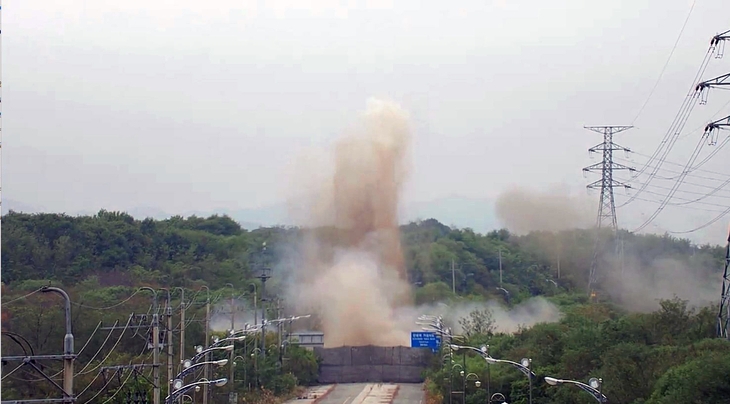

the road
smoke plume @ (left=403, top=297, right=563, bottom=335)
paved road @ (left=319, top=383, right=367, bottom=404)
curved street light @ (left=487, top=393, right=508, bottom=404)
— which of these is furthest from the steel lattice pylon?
smoke plume @ (left=403, top=297, right=563, bottom=335)

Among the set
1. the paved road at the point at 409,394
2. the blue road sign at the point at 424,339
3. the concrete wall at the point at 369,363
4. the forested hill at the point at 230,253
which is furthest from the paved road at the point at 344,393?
the forested hill at the point at 230,253

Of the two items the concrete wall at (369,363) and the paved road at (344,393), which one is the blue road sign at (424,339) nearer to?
the paved road at (344,393)

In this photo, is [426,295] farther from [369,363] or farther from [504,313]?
[369,363]

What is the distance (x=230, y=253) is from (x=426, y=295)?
941 inches

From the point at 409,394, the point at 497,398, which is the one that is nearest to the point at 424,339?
the point at 409,394

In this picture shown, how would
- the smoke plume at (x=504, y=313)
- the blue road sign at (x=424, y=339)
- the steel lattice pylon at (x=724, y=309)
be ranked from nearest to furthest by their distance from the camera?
the steel lattice pylon at (x=724, y=309) → the blue road sign at (x=424, y=339) → the smoke plume at (x=504, y=313)

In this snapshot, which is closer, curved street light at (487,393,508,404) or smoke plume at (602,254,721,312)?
curved street light at (487,393,508,404)

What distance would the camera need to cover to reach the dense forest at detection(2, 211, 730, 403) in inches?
1753

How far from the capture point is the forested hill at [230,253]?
87.4 metres

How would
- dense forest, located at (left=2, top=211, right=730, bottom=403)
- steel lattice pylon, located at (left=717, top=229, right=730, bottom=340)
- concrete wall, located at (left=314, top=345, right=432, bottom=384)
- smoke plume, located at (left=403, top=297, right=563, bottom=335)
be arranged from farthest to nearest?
smoke plume, located at (left=403, top=297, right=563, bottom=335) < concrete wall, located at (left=314, top=345, right=432, bottom=384) < dense forest, located at (left=2, top=211, right=730, bottom=403) < steel lattice pylon, located at (left=717, top=229, right=730, bottom=340)

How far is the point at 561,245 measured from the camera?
3814 inches

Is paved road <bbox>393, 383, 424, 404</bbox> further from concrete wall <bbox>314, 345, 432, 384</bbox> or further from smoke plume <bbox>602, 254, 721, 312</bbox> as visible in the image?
smoke plume <bbox>602, 254, 721, 312</bbox>

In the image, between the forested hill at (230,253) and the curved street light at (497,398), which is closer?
the curved street light at (497,398)

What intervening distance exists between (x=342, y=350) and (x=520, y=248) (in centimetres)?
4089
